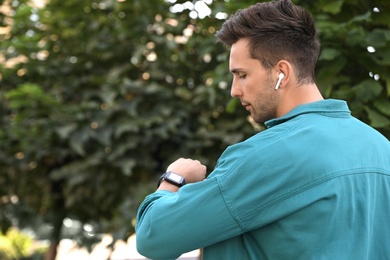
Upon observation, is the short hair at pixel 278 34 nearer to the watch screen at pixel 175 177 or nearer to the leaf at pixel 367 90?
the watch screen at pixel 175 177

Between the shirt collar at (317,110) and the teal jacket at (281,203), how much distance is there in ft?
0.05

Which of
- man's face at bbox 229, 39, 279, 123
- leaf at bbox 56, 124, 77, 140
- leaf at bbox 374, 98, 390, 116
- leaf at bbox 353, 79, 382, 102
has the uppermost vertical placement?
man's face at bbox 229, 39, 279, 123

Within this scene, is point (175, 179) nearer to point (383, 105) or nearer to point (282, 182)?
point (282, 182)

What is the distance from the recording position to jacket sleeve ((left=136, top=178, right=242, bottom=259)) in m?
1.92

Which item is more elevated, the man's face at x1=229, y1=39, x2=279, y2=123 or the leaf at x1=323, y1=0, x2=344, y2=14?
the man's face at x1=229, y1=39, x2=279, y2=123

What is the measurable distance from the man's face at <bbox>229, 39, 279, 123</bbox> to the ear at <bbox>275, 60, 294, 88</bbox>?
0.05 ft

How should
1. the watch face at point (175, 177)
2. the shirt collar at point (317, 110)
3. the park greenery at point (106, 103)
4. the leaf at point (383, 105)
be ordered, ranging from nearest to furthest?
the shirt collar at point (317, 110), the watch face at point (175, 177), the leaf at point (383, 105), the park greenery at point (106, 103)

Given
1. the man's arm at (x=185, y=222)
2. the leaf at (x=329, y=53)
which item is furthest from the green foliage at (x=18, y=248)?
the man's arm at (x=185, y=222)

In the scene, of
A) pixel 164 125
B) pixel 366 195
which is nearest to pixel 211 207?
pixel 366 195

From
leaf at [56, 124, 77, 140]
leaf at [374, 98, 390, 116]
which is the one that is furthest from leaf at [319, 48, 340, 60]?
leaf at [56, 124, 77, 140]

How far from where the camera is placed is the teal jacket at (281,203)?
190 centimetres

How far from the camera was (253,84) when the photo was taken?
2.08 meters

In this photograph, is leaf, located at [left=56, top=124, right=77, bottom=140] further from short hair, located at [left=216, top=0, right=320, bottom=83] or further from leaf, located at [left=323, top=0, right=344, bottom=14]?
short hair, located at [left=216, top=0, right=320, bottom=83]

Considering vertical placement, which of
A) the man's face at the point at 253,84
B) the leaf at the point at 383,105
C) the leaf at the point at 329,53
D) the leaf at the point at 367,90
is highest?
the man's face at the point at 253,84
